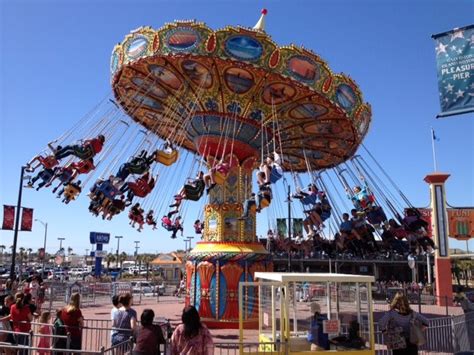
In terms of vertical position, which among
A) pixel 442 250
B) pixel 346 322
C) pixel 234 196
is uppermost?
pixel 234 196

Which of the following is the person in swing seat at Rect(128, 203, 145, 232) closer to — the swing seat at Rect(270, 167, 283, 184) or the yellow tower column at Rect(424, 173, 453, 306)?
the swing seat at Rect(270, 167, 283, 184)

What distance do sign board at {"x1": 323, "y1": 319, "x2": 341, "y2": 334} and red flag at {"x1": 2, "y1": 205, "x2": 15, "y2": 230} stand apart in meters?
19.2

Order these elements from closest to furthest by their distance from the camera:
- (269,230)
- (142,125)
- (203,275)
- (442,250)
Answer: (203,275)
(142,125)
(269,230)
(442,250)

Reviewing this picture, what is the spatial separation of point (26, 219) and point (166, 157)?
12852 mm

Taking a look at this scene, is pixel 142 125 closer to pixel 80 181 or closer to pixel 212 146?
pixel 212 146

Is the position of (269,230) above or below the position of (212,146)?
below

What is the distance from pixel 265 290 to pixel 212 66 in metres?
8.08

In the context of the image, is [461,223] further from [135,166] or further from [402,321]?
[402,321]

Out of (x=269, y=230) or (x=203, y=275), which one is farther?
(x=269, y=230)

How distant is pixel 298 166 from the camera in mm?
22234

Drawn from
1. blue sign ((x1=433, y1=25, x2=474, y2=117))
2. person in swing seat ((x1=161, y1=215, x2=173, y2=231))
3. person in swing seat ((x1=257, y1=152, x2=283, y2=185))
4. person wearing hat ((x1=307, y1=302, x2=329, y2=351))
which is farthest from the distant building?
blue sign ((x1=433, y1=25, x2=474, y2=117))

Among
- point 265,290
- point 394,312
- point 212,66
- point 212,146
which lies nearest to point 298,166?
point 212,146

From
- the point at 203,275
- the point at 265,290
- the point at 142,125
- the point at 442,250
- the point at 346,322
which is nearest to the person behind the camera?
the point at 346,322

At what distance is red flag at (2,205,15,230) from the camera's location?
22.0 m
